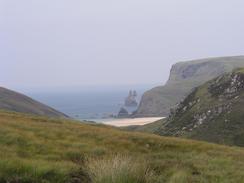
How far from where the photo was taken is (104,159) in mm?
15375

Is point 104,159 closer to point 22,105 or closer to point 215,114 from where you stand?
point 215,114

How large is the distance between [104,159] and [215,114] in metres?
68.2

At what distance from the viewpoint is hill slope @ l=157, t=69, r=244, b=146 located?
72.6 m

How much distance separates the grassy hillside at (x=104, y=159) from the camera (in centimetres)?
1353

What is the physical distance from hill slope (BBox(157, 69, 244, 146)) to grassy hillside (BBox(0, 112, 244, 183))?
144ft

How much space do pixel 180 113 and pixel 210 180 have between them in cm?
8285

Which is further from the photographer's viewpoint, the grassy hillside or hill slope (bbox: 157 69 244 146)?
hill slope (bbox: 157 69 244 146)

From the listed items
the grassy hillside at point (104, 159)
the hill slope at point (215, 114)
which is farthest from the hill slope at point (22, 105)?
the grassy hillside at point (104, 159)

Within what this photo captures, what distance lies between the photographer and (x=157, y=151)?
76.7 ft

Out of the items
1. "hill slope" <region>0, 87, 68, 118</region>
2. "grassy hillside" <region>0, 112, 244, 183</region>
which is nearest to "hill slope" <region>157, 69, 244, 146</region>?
"grassy hillside" <region>0, 112, 244, 183</region>

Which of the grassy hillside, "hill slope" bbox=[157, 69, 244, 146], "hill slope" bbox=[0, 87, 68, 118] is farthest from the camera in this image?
"hill slope" bbox=[0, 87, 68, 118]

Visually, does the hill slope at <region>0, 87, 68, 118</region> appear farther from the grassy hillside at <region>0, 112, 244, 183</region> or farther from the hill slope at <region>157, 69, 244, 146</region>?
the grassy hillside at <region>0, 112, 244, 183</region>

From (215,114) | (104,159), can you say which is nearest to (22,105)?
(215,114)

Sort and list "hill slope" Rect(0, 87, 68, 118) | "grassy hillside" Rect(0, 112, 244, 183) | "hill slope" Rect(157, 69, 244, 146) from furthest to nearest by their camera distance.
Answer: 1. "hill slope" Rect(0, 87, 68, 118)
2. "hill slope" Rect(157, 69, 244, 146)
3. "grassy hillside" Rect(0, 112, 244, 183)
